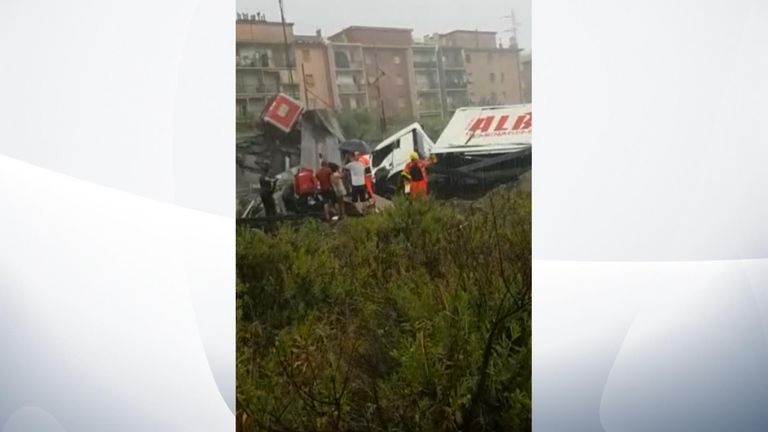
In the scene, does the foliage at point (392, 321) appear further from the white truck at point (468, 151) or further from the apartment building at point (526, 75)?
the apartment building at point (526, 75)

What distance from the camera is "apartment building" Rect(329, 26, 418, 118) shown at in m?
2.66

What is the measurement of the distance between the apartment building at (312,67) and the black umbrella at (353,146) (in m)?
0.19

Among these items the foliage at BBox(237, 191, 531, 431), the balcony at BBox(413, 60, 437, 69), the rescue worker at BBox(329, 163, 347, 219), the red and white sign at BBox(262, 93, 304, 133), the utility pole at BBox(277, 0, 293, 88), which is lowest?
the foliage at BBox(237, 191, 531, 431)

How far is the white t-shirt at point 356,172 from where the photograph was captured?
2686 millimetres

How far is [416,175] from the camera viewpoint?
2.70 m

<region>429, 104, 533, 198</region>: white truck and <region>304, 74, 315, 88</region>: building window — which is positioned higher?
<region>304, 74, 315, 88</region>: building window

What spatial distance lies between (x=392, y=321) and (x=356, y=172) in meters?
0.59

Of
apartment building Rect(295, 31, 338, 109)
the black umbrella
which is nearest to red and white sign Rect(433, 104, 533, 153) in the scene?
the black umbrella

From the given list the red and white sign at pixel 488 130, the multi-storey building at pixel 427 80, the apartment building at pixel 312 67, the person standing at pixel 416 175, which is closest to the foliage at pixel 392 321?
the person standing at pixel 416 175

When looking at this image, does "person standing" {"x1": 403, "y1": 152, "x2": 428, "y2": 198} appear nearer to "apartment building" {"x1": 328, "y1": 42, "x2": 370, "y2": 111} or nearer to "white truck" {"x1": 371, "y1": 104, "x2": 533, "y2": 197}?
"white truck" {"x1": 371, "y1": 104, "x2": 533, "y2": 197}

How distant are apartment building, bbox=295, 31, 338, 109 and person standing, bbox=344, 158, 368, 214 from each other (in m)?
0.27
